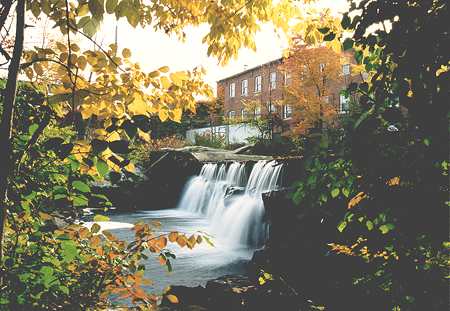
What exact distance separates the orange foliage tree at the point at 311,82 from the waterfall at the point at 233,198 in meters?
6.38

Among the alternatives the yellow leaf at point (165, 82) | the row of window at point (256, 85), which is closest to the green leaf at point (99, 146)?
the yellow leaf at point (165, 82)

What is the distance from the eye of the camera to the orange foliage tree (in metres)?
16.8

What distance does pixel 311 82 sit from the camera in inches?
681

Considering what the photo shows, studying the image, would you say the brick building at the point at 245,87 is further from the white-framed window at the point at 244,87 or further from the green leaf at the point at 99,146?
the green leaf at the point at 99,146

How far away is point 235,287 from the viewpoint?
12.7ft

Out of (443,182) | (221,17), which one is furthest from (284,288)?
(221,17)

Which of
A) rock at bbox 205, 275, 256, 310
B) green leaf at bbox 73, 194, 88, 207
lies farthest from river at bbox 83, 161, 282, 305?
green leaf at bbox 73, 194, 88, 207

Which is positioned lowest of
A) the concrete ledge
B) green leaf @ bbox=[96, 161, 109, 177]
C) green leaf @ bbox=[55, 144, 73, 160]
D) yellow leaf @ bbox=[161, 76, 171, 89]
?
the concrete ledge

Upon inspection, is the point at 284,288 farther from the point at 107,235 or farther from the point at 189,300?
the point at 107,235

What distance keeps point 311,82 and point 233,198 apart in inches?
407

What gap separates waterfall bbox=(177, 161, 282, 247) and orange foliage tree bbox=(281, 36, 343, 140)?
638cm

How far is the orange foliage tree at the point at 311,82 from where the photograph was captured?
16.8 meters

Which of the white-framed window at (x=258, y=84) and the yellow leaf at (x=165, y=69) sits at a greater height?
the white-framed window at (x=258, y=84)

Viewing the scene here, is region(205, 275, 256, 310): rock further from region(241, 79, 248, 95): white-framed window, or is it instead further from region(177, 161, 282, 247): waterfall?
region(241, 79, 248, 95): white-framed window
